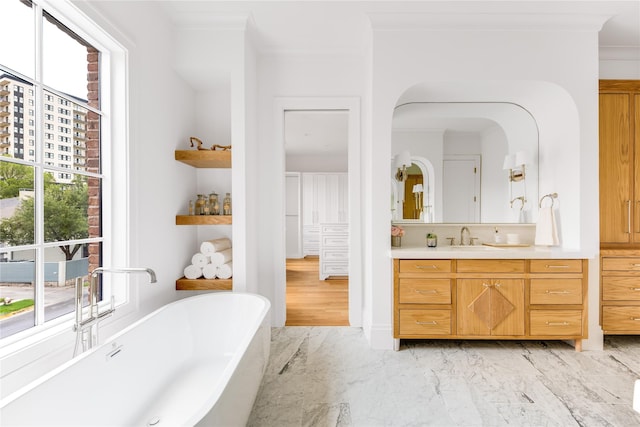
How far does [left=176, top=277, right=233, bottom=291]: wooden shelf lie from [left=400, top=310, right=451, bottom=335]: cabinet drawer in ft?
4.81

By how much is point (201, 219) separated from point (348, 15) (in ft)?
6.76

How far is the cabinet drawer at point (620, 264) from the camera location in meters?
2.75

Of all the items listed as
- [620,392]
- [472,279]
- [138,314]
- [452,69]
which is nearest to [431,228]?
[472,279]

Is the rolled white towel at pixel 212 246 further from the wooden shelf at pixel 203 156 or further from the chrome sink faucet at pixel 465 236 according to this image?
the chrome sink faucet at pixel 465 236

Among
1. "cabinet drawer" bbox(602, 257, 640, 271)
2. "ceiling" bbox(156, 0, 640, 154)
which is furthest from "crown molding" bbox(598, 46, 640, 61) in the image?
"cabinet drawer" bbox(602, 257, 640, 271)

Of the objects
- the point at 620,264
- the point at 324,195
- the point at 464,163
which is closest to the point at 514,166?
the point at 464,163

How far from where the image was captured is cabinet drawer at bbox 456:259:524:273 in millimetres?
2637

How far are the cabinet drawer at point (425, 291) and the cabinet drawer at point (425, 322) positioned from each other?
3.5 inches

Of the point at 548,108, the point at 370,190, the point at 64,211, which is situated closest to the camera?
the point at 64,211

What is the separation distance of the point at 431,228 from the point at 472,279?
73cm

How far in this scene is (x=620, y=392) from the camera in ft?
6.88

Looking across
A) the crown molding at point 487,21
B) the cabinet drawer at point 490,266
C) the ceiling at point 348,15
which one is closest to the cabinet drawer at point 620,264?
the cabinet drawer at point 490,266

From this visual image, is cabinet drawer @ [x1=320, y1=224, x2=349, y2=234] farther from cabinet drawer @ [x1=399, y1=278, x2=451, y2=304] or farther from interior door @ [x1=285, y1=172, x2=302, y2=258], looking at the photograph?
cabinet drawer @ [x1=399, y1=278, x2=451, y2=304]

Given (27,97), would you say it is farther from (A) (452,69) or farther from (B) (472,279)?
(B) (472,279)
